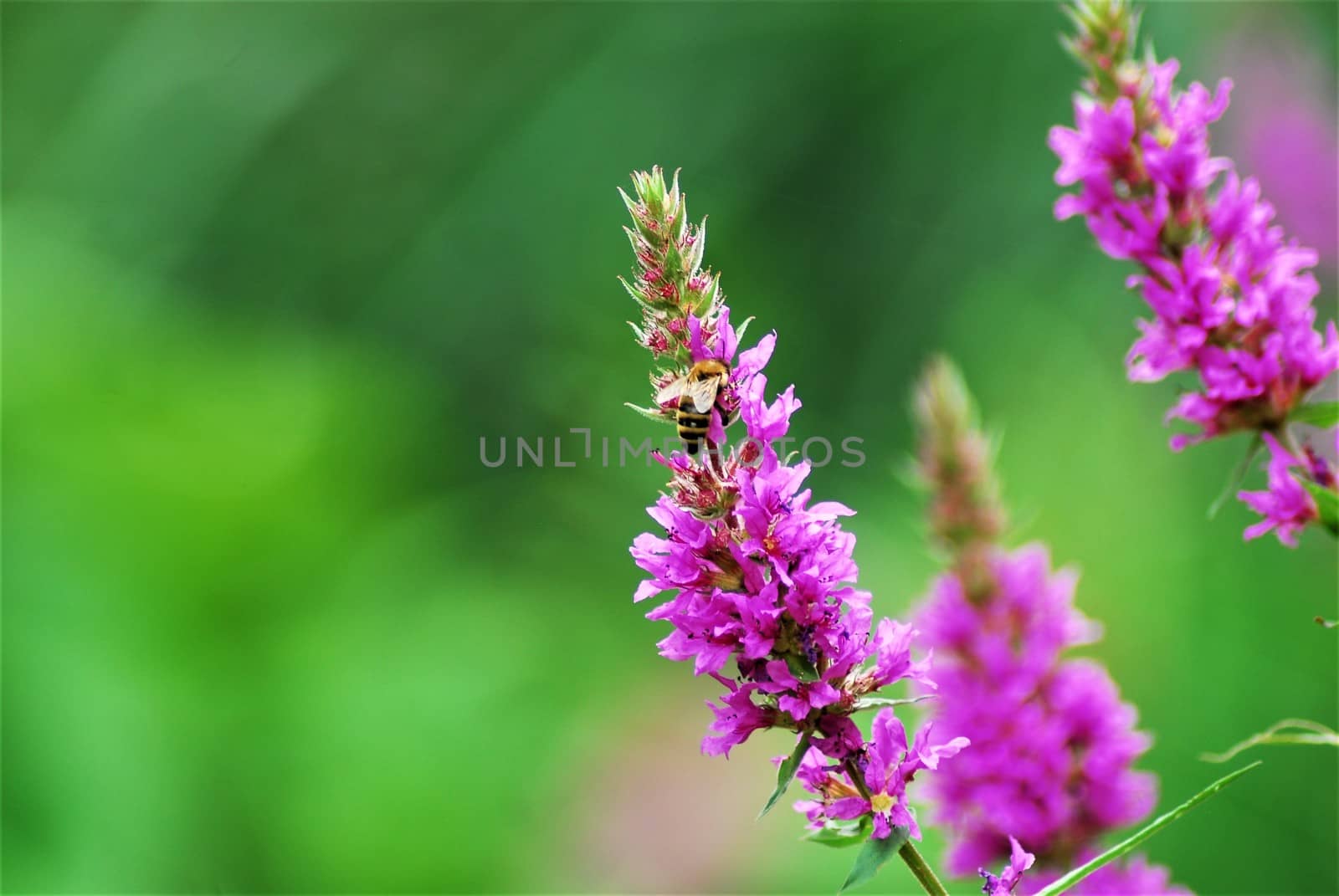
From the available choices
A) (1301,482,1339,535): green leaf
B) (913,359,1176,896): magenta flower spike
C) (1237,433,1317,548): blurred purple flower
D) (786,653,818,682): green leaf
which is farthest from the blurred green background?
(786,653,818,682): green leaf

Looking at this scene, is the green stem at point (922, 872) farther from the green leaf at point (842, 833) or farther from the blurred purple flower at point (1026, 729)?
the blurred purple flower at point (1026, 729)

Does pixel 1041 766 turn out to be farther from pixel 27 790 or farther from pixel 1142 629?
pixel 27 790

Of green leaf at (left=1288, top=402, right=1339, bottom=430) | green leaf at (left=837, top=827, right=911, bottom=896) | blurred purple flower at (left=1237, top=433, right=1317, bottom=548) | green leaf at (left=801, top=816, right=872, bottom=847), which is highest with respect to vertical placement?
green leaf at (left=1288, top=402, right=1339, bottom=430)

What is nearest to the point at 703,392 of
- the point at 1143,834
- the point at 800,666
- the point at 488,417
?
the point at 800,666

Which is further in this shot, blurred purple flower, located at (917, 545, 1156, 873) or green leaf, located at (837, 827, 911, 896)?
blurred purple flower, located at (917, 545, 1156, 873)

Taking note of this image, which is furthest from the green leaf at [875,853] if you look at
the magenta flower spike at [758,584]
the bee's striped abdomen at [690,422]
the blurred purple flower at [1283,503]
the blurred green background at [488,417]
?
the blurred green background at [488,417]

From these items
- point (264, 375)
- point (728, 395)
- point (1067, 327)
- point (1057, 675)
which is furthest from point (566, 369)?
point (728, 395)

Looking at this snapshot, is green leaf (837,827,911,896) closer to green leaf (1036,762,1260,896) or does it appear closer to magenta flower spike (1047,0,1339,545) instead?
green leaf (1036,762,1260,896)
